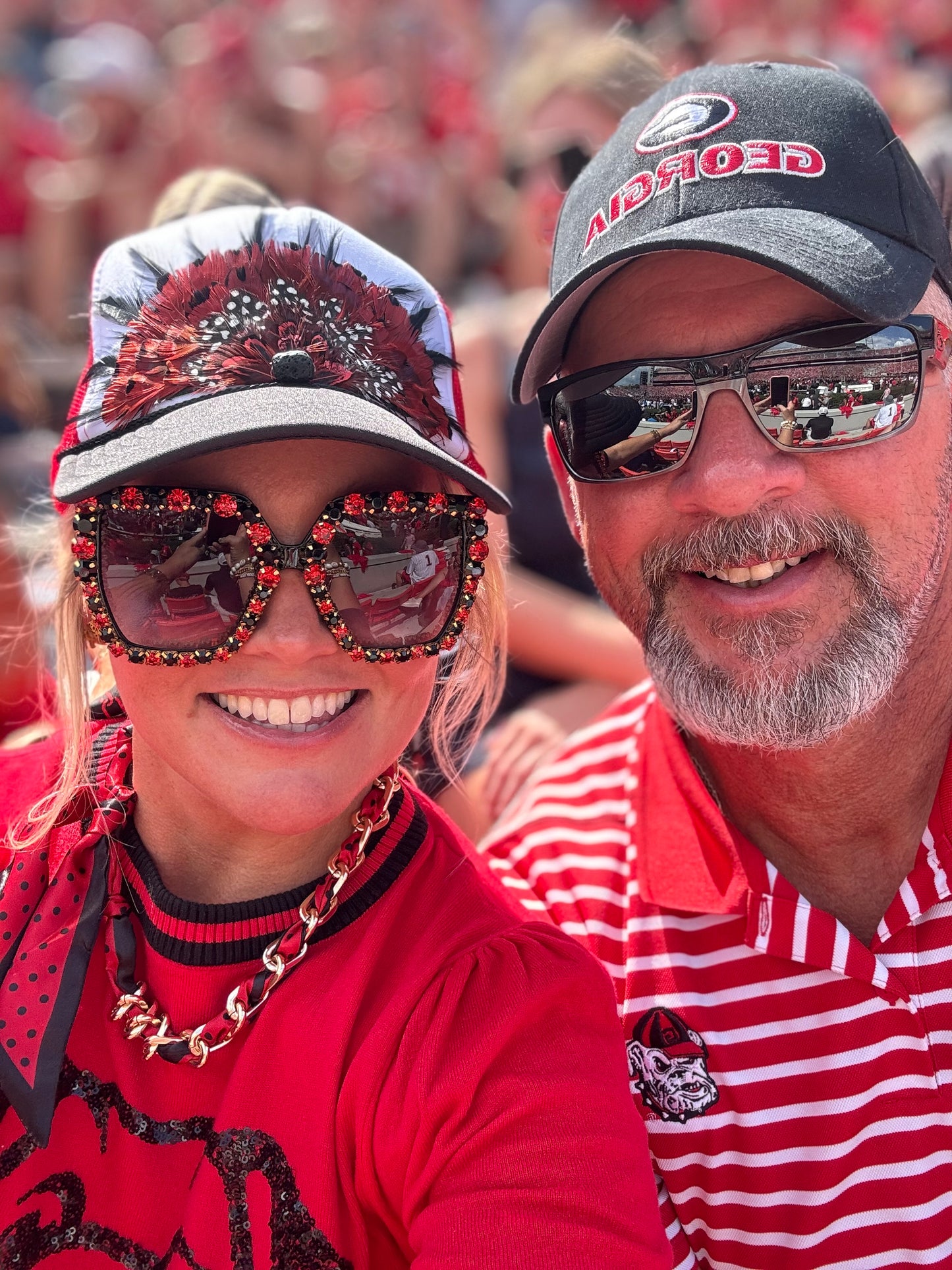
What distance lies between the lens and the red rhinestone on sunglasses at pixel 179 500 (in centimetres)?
135

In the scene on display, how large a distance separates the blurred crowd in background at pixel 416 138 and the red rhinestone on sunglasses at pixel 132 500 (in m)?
1.04

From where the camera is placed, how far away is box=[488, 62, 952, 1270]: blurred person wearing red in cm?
157

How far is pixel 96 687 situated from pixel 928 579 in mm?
1291

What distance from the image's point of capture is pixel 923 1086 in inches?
60.7

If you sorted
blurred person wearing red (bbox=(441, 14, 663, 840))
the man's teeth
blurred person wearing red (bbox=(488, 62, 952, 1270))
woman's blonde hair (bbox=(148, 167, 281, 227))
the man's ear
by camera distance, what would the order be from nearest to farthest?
1. blurred person wearing red (bbox=(488, 62, 952, 1270))
2. the man's teeth
3. the man's ear
4. woman's blonde hair (bbox=(148, 167, 281, 227))
5. blurred person wearing red (bbox=(441, 14, 663, 840))

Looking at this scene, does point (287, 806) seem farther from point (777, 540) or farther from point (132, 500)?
point (777, 540)

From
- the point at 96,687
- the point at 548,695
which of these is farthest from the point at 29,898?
the point at 548,695

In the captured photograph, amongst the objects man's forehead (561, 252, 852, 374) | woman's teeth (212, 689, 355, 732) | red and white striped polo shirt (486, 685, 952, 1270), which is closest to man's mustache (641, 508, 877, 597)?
man's forehead (561, 252, 852, 374)

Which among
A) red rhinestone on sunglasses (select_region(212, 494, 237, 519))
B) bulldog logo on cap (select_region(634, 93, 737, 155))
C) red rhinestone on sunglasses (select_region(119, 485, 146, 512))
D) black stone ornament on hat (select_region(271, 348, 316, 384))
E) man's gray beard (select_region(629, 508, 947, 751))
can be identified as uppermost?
bulldog logo on cap (select_region(634, 93, 737, 155))

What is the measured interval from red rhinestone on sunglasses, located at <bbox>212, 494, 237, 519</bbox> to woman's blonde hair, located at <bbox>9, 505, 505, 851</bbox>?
0.52ft

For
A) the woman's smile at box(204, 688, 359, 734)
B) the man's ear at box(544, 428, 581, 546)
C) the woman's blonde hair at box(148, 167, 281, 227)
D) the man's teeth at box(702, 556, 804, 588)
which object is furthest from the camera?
the woman's blonde hair at box(148, 167, 281, 227)

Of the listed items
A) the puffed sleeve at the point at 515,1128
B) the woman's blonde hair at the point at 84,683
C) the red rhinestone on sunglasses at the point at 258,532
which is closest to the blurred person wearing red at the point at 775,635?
the puffed sleeve at the point at 515,1128

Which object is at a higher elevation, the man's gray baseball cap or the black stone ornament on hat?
the man's gray baseball cap

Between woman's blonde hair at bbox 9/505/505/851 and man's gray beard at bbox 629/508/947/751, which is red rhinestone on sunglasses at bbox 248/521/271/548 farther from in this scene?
man's gray beard at bbox 629/508/947/751
